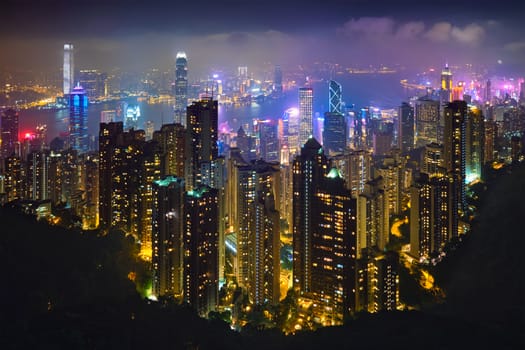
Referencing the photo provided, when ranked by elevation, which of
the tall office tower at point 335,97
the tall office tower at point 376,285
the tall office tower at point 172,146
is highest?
the tall office tower at point 335,97

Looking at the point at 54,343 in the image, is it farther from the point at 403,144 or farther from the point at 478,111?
the point at 403,144

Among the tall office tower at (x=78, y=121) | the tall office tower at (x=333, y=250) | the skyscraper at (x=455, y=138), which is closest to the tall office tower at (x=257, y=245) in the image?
the tall office tower at (x=333, y=250)

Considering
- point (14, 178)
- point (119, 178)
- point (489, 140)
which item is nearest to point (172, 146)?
point (119, 178)

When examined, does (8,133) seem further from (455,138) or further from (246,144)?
(455,138)

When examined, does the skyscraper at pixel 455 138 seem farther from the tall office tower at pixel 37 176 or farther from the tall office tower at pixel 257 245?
the tall office tower at pixel 37 176

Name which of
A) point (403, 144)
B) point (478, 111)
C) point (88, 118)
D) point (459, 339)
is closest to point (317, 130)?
point (403, 144)

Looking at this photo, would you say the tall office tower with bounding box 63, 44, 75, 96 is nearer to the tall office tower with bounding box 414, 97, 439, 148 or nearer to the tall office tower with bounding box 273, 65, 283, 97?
the tall office tower with bounding box 273, 65, 283, 97

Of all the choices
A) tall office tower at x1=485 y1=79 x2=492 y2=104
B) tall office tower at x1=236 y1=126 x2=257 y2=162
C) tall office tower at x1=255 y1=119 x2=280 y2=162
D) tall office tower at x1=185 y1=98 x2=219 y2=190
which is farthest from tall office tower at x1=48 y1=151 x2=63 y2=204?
tall office tower at x1=485 y1=79 x2=492 y2=104
